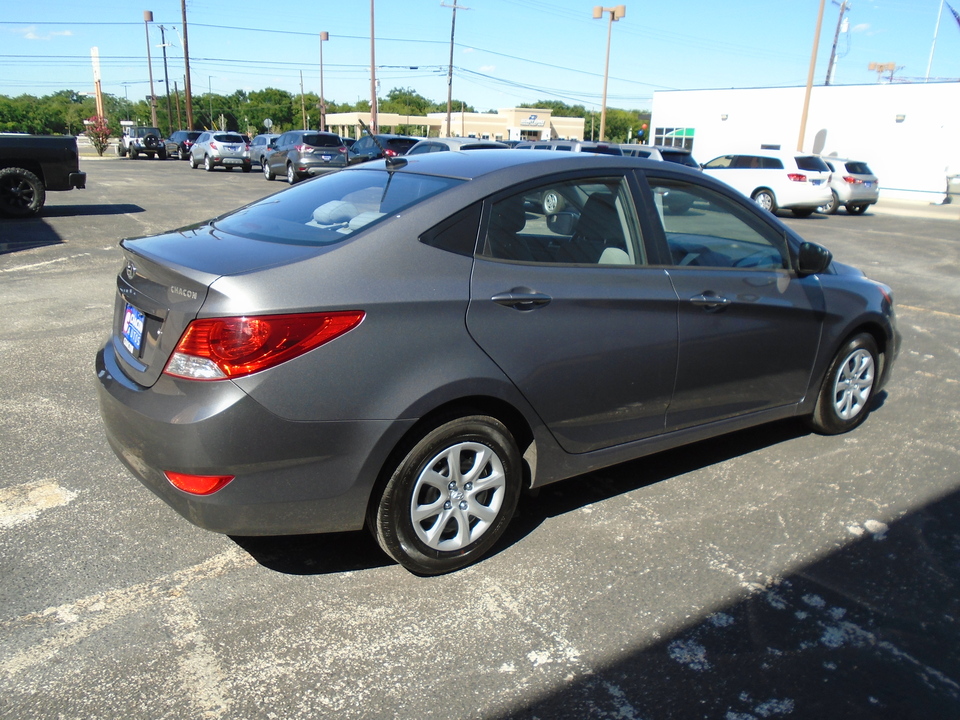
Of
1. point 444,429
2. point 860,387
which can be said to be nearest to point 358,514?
point 444,429

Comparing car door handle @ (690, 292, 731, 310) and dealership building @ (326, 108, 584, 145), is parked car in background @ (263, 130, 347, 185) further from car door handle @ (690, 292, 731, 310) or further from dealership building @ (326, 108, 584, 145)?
dealership building @ (326, 108, 584, 145)

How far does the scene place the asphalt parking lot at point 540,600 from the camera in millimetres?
2469

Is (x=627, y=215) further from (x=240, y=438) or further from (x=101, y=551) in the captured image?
(x=101, y=551)

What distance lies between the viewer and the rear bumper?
8.50 feet

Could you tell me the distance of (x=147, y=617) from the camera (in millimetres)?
2795

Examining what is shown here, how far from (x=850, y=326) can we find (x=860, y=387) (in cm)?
56

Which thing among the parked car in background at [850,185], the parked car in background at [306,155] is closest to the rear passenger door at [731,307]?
the parked car in background at [850,185]

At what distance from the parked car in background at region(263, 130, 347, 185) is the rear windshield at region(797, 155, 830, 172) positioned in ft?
45.2

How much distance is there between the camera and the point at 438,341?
2844mm

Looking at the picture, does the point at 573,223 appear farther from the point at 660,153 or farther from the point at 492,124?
the point at 492,124

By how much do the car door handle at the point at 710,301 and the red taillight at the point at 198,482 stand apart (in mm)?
2243

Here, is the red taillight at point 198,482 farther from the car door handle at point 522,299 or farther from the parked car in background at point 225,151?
the parked car in background at point 225,151

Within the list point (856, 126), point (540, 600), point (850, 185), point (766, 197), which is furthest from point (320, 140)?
point (856, 126)

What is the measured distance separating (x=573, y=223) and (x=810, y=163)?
19.9 meters
